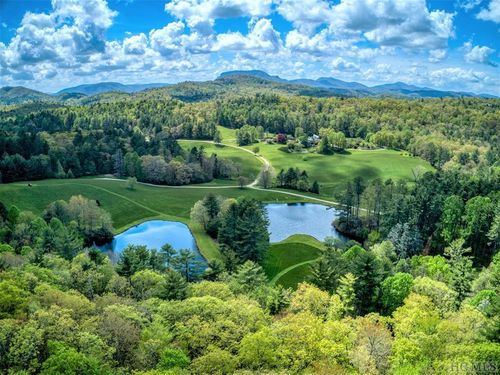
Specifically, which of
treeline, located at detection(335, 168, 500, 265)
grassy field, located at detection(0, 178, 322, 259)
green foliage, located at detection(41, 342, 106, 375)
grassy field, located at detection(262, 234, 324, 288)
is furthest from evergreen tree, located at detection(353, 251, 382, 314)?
grassy field, located at detection(0, 178, 322, 259)

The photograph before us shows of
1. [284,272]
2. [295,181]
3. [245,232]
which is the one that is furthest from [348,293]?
[295,181]

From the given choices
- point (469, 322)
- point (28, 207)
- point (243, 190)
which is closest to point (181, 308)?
point (469, 322)

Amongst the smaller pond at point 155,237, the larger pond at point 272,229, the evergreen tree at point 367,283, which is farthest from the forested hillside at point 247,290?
the larger pond at point 272,229

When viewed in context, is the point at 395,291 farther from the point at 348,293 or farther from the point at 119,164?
the point at 119,164

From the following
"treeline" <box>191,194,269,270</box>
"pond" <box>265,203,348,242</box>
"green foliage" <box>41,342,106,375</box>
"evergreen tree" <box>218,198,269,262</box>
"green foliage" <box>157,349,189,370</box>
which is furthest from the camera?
"pond" <box>265,203,348,242</box>

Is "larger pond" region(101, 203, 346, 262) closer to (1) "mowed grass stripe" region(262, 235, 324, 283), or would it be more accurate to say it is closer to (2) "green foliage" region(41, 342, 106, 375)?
(1) "mowed grass stripe" region(262, 235, 324, 283)

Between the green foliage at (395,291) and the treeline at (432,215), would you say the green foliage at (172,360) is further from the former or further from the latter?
the treeline at (432,215)

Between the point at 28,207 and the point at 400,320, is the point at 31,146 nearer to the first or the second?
the point at 28,207
